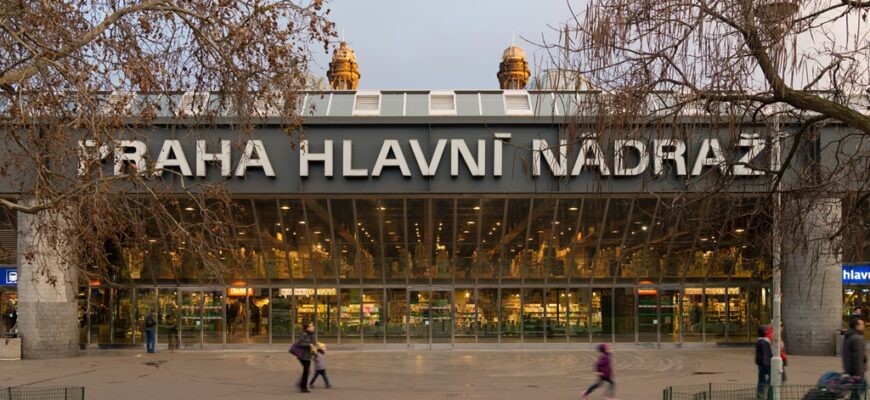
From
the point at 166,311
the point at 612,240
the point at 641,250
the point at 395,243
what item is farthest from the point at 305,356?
the point at 641,250

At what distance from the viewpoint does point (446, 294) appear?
93.1 ft

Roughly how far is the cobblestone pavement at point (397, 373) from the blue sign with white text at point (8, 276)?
5.70 m

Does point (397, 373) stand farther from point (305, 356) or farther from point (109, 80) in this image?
point (109, 80)

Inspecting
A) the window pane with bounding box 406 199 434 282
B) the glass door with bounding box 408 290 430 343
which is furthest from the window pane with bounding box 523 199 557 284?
the glass door with bounding box 408 290 430 343

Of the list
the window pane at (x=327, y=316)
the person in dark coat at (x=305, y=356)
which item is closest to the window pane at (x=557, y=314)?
the window pane at (x=327, y=316)

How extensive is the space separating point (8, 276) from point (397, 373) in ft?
57.3

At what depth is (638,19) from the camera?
920cm

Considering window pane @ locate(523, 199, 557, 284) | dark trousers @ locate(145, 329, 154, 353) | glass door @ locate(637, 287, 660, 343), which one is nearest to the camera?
window pane @ locate(523, 199, 557, 284)

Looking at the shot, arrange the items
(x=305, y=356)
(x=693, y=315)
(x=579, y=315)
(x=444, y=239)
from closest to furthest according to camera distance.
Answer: (x=305, y=356), (x=444, y=239), (x=579, y=315), (x=693, y=315)

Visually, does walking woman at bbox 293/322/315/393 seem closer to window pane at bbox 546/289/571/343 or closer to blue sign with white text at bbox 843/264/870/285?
window pane at bbox 546/289/571/343

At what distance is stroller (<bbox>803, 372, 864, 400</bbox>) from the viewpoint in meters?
11.2

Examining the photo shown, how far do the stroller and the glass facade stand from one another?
15423 mm

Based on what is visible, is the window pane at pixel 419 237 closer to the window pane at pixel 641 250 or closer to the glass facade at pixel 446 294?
the glass facade at pixel 446 294

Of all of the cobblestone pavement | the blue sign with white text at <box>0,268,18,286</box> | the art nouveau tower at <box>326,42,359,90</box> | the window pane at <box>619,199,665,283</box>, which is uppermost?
the art nouveau tower at <box>326,42,359,90</box>
